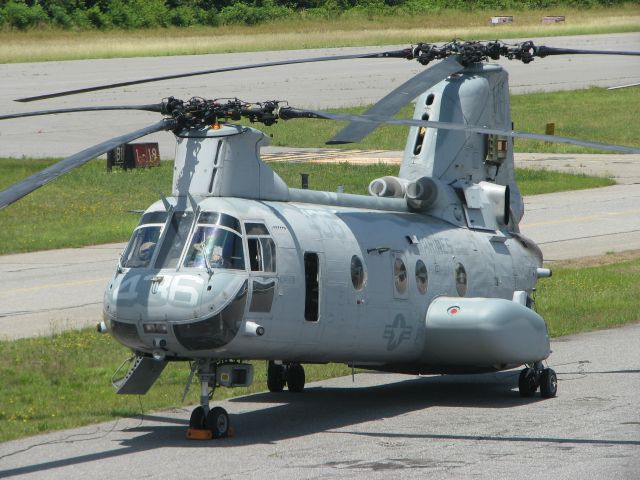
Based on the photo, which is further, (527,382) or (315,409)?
(527,382)

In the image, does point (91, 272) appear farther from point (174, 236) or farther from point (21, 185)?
point (21, 185)

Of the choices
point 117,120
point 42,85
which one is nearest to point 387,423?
point 117,120

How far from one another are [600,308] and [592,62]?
60657 millimetres

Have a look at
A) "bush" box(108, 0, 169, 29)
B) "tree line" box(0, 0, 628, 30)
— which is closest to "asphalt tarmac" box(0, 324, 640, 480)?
"tree line" box(0, 0, 628, 30)

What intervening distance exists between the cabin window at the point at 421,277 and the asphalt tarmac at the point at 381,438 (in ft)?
5.17

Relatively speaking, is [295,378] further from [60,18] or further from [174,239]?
[60,18]

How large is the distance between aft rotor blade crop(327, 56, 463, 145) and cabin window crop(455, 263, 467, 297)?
2.72 metres

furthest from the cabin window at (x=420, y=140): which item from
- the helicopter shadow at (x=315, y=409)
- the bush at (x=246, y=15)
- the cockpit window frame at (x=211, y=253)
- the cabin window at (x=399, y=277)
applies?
the bush at (x=246, y=15)

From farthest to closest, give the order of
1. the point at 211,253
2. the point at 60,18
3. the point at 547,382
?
the point at 60,18, the point at 547,382, the point at 211,253

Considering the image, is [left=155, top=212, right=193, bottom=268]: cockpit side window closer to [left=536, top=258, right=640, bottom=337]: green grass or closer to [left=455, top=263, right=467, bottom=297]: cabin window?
[left=455, top=263, right=467, bottom=297]: cabin window

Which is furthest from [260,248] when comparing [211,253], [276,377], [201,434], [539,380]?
[539,380]

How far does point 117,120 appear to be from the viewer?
55500 mm

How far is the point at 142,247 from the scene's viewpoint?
1462 cm

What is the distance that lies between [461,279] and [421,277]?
97 cm
